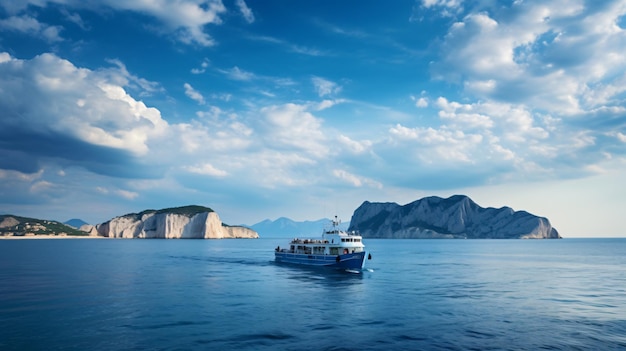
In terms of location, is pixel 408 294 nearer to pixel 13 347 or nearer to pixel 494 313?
pixel 494 313

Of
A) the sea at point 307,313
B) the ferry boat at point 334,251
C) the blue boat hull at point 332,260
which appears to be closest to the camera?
the sea at point 307,313

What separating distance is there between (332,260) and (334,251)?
2247mm

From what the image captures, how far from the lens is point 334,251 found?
83812 mm

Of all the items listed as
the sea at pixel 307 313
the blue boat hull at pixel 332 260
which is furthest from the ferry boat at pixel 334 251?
the sea at pixel 307 313

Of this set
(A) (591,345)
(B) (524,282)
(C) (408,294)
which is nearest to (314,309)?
(C) (408,294)

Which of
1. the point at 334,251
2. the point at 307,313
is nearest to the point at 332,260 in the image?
the point at 334,251

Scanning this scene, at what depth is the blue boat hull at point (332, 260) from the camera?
77.9 meters

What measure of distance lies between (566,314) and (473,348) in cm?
1899

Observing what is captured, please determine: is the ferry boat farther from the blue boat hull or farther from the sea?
the sea

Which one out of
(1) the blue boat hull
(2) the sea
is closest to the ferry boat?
(1) the blue boat hull

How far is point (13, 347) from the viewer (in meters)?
27.3

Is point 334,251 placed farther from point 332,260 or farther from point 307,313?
point 307,313

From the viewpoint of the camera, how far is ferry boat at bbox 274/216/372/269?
258 ft

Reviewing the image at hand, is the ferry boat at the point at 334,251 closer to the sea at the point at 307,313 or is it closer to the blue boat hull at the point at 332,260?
the blue boat hull at the point at 332,260
